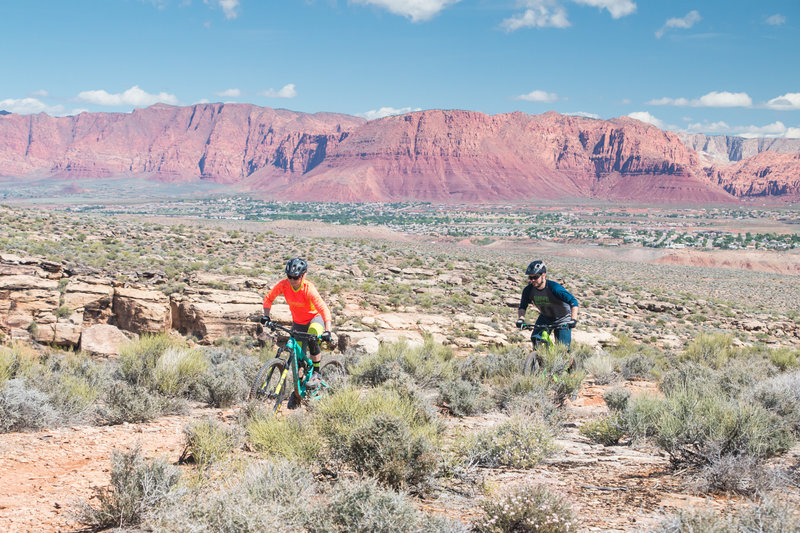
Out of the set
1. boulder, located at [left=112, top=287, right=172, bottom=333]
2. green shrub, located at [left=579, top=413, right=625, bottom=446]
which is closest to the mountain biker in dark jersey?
green shrub, located at [left=579, top=413, right=625, bottom=446]

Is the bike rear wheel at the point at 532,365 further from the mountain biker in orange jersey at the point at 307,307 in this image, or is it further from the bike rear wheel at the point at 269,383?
the bike rear wheel at the point at 269,383

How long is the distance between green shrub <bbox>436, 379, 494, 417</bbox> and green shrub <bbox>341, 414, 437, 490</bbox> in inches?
113

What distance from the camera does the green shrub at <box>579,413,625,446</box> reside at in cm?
576

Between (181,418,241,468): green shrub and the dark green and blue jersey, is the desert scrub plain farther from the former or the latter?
the dark green and blue jersey

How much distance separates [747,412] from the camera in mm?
4453

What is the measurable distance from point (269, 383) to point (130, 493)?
115 inches

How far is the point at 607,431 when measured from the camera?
5.79 m

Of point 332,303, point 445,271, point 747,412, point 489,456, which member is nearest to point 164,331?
point 332,303

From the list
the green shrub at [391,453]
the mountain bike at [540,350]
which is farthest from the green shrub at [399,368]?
the green shrub at [391,453]

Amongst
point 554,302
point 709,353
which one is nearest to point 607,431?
point 554,302

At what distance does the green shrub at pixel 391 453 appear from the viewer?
Result: 13.3 ft

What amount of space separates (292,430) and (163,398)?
259cm

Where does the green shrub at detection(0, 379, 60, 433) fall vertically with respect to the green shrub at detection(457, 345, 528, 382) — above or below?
above

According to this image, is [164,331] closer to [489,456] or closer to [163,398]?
[163,398]
